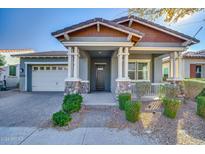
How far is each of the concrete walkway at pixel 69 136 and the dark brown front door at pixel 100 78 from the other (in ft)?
25.3

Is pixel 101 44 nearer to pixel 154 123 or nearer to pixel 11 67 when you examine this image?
pixel 154 123

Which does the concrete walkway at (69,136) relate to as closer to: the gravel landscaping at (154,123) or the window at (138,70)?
the gravel landscaping at (154,123)

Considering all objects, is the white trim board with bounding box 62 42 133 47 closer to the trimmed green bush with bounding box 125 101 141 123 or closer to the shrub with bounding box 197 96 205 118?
the trimmed green bush with bounding box 125 101 141 123

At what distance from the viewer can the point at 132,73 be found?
452 inches

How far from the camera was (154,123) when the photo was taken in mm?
5785

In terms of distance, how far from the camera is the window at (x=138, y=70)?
1147cm

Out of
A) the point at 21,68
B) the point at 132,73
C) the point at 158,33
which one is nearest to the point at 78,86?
the point at 132,73

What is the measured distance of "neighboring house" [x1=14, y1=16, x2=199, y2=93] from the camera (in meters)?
8.20

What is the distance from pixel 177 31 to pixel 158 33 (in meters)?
1.01

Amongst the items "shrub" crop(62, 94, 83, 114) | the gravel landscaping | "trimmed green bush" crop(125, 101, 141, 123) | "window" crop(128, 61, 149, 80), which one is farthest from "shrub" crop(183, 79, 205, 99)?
"shrub" crop(62, 94, 83, 114)

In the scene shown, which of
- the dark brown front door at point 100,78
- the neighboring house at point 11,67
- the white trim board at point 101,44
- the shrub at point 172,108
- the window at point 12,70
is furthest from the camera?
Result: the window at point 12,70

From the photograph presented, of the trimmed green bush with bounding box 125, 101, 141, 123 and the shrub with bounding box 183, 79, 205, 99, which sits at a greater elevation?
the shrub with bounding box 183, 79, 205, 99

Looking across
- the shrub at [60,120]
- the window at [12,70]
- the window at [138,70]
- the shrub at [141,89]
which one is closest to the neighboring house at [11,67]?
the window at [12,70]

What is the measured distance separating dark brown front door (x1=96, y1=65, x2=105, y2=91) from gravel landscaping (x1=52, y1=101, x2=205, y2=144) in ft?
17.7
